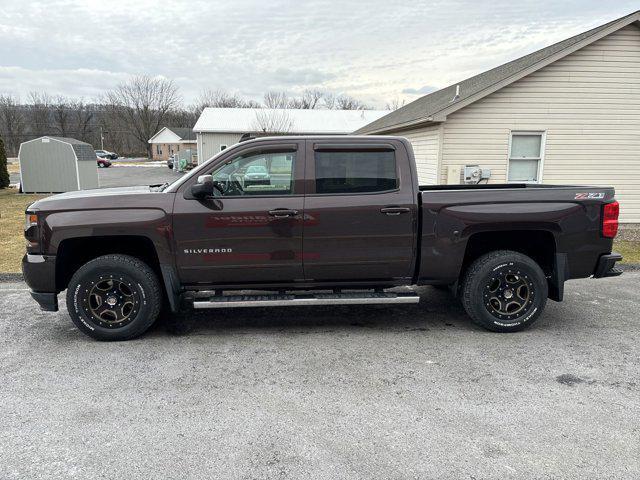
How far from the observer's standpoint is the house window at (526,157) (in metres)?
11.0

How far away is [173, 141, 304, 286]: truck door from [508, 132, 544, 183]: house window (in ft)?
27.5

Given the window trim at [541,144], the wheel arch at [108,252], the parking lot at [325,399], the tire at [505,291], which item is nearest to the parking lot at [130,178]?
the window trim at [541,144]

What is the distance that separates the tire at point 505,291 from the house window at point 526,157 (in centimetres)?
737

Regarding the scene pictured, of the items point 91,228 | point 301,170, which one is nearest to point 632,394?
point 301,170

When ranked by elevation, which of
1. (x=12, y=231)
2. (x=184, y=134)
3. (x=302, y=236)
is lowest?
(x=12, y=231)

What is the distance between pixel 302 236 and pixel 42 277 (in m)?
2.46

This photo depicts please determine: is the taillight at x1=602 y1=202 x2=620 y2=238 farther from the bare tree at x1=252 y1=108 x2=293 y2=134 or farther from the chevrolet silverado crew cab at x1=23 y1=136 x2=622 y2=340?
the bare tree at x1=252 y1=108 x2=293 y2=134

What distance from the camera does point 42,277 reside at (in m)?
4.21

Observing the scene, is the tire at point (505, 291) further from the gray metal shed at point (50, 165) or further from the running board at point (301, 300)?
the gray metal shed at point (50, 165)

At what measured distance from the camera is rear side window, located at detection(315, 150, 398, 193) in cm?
435

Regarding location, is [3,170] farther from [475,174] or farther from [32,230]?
[475,174]

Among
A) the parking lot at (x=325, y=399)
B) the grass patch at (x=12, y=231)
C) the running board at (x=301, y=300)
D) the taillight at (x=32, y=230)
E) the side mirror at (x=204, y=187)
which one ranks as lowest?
the parking lot at (x=325, y=399)

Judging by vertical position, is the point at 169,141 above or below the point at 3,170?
above

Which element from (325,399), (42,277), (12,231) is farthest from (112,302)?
(12,231)
